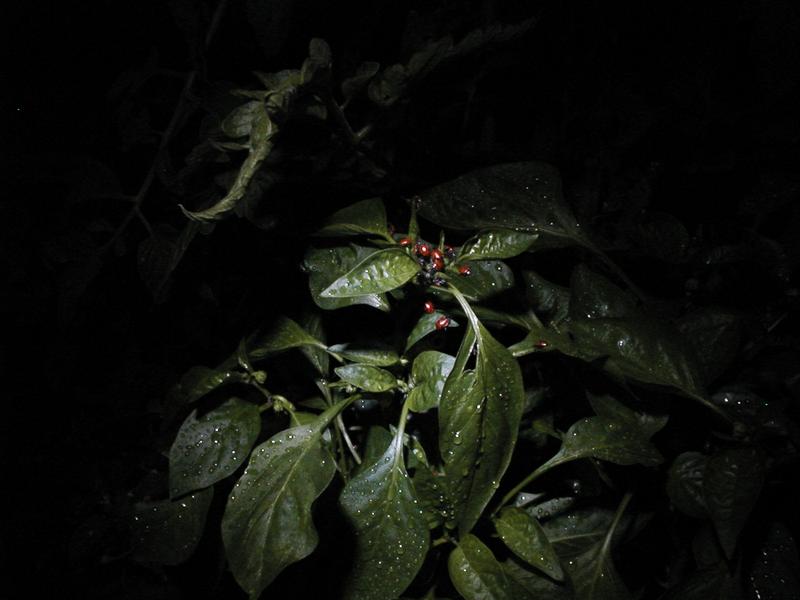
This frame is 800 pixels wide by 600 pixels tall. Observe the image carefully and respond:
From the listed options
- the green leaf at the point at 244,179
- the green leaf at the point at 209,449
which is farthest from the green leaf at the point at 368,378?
the green leaf at the point at 244,179

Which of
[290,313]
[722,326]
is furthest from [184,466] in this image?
[722,326]

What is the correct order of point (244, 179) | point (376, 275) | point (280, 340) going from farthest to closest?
point (280, 340)
point (376, 275)
point (244, 179)

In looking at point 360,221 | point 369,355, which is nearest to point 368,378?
point 369,355

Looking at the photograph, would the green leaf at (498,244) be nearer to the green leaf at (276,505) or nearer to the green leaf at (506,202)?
the green leaf at (506,202)

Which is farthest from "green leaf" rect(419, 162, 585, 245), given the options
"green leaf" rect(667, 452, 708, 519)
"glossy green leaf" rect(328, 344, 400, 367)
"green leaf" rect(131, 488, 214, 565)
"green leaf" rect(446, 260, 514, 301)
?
"green leaf" rect(131, 488, 214, 565)

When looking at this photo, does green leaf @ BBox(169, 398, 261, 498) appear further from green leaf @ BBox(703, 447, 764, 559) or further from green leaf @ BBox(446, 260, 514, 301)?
green leaf @ BBox(703, 447, 764, 559)

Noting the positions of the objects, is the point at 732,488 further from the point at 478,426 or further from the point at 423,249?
the point at 423,249
